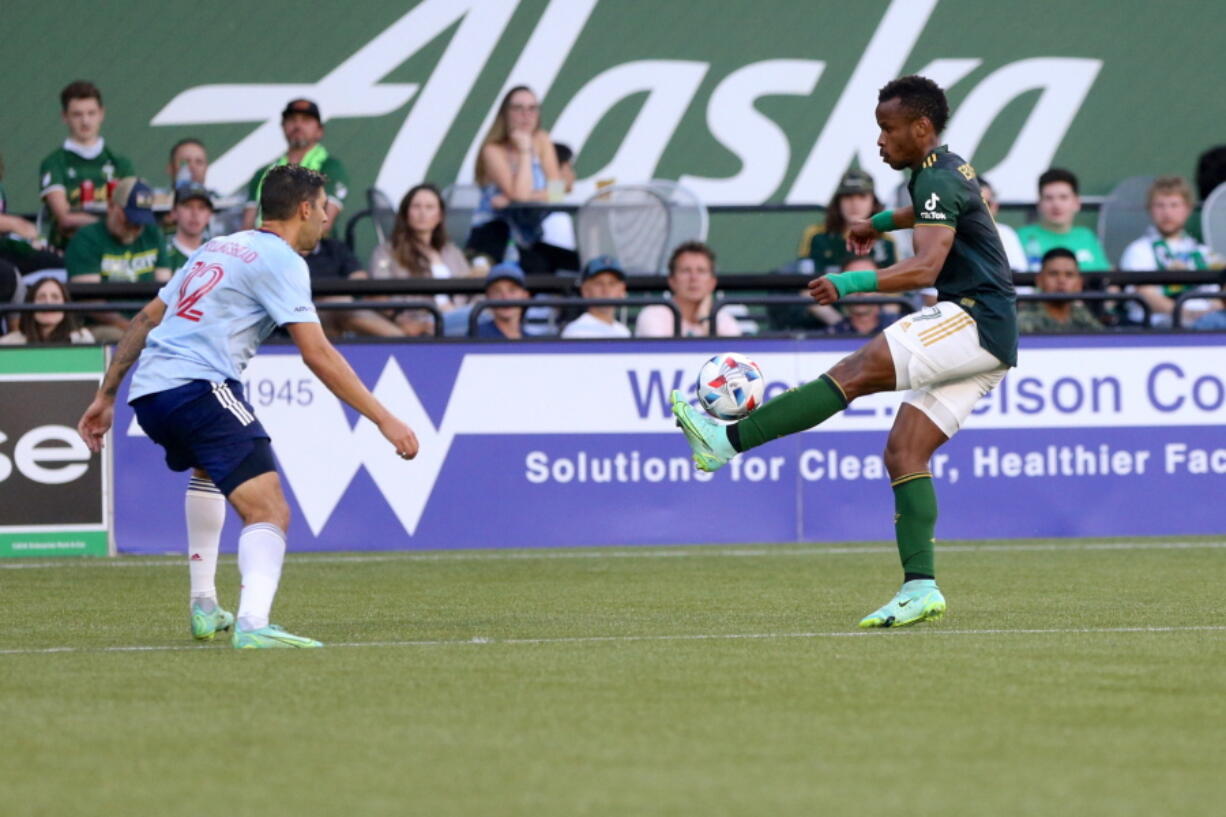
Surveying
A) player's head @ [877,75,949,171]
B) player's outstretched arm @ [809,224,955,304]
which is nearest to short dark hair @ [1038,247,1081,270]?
player's head @ [877,75,949,171]

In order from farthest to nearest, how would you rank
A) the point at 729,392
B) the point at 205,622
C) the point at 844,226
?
1. the point at 844,226
2. the point at 729,392
3. the point at 205,622

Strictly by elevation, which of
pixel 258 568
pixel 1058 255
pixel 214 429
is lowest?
pixel 258 568

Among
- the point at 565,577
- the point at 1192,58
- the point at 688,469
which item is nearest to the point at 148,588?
the point at 565,577

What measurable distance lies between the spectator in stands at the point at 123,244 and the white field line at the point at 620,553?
7.70ft

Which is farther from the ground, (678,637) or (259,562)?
(259,562)

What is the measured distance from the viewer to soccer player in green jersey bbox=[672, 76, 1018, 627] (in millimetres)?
7676

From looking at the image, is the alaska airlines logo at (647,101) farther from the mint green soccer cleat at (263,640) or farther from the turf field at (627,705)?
the mint green soccer cleat at (263,640)

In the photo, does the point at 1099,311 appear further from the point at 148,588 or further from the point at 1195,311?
the point at 148,588

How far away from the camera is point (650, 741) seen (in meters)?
5.12

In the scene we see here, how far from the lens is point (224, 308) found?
7.31m

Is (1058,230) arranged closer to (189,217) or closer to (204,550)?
(189,217)

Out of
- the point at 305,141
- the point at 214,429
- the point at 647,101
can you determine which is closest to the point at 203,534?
the point at 214,429

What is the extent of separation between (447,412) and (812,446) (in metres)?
2.14

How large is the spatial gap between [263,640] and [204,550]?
746 mm
